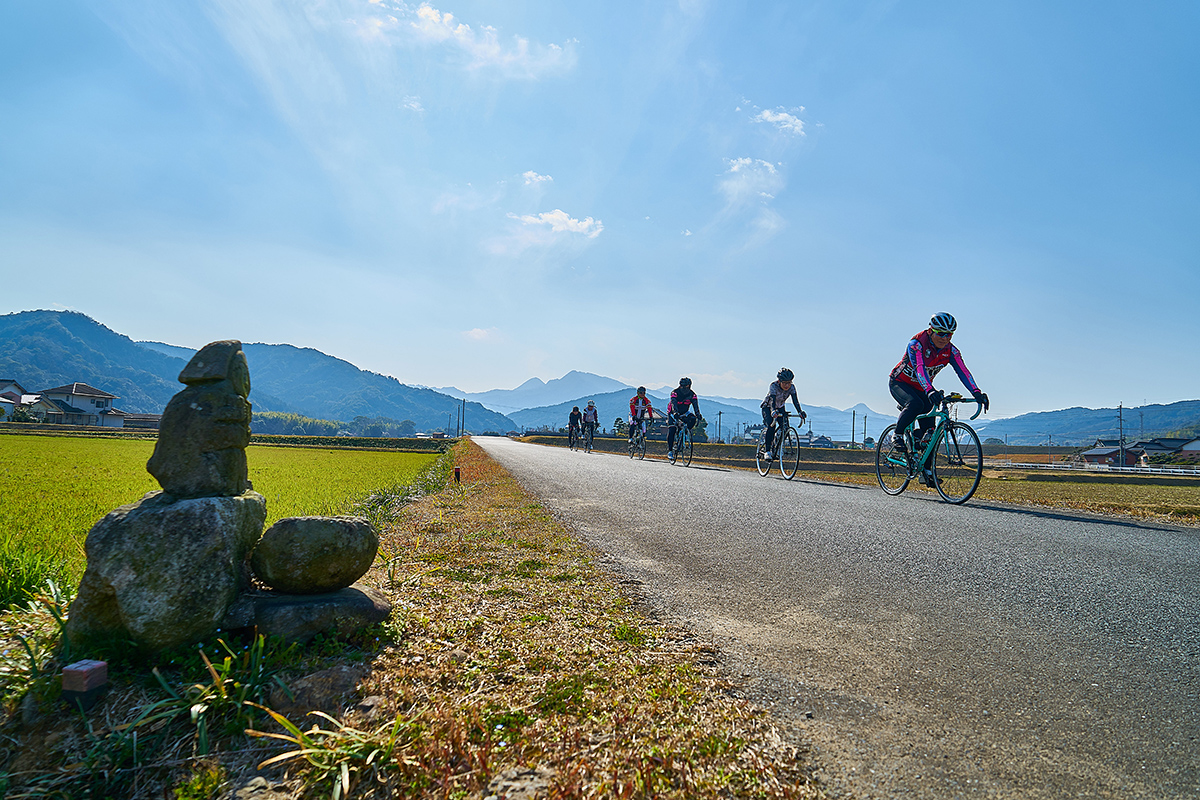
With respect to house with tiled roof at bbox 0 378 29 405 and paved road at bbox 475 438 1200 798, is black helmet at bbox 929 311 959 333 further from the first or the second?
house with tiled roof at bbox 0 378 29 405

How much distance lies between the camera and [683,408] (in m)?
17.4

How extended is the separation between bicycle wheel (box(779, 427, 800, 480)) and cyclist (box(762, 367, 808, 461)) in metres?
0.40

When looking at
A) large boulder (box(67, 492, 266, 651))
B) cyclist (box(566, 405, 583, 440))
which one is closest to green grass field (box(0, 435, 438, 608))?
large boulder (box(67, 492, 266, 651))

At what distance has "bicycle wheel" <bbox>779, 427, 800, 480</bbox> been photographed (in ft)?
41.7

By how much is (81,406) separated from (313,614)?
132432mm

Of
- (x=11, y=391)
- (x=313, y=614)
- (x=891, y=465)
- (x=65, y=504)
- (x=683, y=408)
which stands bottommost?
(x=65, y=504)

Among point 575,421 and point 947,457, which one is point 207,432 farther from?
point 575,421

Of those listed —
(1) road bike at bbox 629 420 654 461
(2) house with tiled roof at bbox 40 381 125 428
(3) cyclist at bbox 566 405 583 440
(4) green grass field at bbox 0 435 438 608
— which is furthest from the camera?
(2) house with tiled roof at bbox 40 381 125 428

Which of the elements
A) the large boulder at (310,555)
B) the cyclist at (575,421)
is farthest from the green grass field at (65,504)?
the cyclist at (575,421)

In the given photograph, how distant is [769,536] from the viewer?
17.4 ft

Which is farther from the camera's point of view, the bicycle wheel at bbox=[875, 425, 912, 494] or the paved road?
the bicycle wheel at bbox=[875, 425, 912, 494]

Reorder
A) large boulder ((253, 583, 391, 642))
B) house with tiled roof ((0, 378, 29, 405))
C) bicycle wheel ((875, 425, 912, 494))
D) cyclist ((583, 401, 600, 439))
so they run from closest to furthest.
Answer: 1. large boulder ((253, 583, 391, 642))
2. bicycle wheel ((875, 425, 912, 494))
3. cyclist ((583, 401, 600, 439))
4. house with tiled roof ((0, 378, 29, 405))

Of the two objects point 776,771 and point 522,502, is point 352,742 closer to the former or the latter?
point 776,771

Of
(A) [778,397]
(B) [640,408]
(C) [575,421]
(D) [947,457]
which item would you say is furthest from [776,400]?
(C) [575,421]
